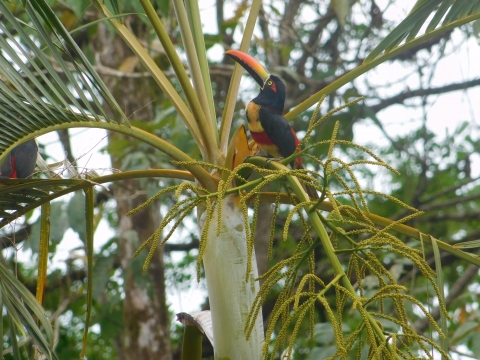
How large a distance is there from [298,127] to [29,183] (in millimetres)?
3744

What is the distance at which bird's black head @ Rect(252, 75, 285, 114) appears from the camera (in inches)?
119

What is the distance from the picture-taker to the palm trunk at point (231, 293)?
176 cm

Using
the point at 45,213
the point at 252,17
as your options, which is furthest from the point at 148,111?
the point at 45,213

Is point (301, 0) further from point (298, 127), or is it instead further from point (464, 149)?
point (464, 149)

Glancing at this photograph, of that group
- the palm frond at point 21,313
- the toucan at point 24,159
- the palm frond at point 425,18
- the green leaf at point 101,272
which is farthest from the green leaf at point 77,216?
the palm frond at point 425,18

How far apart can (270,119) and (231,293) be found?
4.08ft

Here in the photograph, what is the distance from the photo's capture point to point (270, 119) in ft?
9.40

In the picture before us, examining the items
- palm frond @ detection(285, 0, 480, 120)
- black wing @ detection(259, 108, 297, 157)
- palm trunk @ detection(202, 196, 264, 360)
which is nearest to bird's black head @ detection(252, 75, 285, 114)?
black wing @ detection(259, 108, 297, 157)

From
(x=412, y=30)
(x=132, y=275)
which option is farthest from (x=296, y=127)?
(x=412, y=30)

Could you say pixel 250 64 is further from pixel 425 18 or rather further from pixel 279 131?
pixel 425 18

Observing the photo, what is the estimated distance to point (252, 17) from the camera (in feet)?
7.73

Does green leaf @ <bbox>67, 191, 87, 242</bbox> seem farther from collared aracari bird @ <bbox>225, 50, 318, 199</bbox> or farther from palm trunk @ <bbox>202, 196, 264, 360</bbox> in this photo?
palm trunk @ <bbox>202, 196, 264, 360</bbox>

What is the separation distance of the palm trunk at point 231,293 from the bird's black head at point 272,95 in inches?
49.7

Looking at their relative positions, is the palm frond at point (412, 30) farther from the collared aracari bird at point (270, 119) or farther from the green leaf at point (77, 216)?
the green leaf at point (77, 216)
